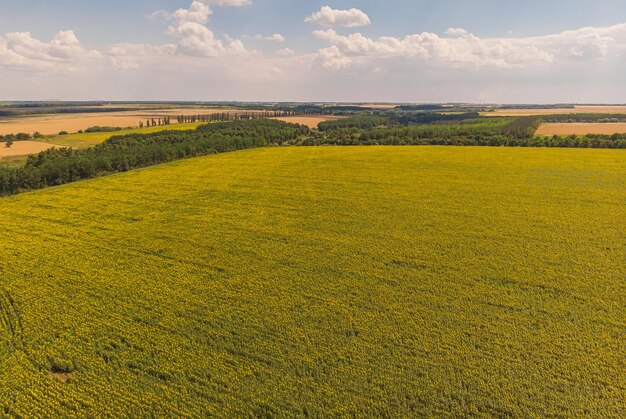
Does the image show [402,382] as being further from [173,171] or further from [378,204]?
[173,171]

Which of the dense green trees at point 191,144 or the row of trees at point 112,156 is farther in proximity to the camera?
the dense green trees at point 191,144

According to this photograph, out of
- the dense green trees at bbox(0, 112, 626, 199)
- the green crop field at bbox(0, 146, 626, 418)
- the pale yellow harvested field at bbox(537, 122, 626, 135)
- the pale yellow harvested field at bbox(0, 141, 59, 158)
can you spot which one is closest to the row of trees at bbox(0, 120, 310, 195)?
the dense green trees at bbox(0, 112, 626, 199)

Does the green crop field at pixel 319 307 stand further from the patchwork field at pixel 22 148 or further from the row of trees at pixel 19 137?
the row of trees at pixel 19 137

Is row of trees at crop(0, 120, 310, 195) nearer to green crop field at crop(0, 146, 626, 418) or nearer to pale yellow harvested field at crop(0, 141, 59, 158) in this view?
pale yellow harvested field at crop(0, 141, 59, 158)

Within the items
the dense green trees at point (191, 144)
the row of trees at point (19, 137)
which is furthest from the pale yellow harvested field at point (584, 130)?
the row of trees at point (19, 137)

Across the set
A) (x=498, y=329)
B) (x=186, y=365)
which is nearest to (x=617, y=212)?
(x=498, y=329)

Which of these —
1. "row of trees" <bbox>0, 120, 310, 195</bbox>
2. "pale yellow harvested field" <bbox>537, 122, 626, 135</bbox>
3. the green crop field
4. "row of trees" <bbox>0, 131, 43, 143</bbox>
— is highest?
"pale yellow harvested field" <bbox>537, 122, 626, 135</bbox>

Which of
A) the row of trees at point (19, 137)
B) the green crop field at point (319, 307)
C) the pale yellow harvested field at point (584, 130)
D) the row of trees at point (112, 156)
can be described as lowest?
the green crop field at point (319, 307)
